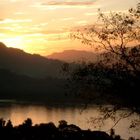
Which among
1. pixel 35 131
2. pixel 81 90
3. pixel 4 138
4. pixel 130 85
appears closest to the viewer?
pixel 130 85

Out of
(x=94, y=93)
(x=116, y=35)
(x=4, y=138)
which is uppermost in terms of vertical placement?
(x=116, y=35)

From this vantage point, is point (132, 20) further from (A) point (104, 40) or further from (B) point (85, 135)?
(B) point (85, 135)

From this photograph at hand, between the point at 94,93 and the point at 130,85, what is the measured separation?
2535mm

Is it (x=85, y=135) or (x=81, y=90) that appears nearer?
(x=81, y=90)

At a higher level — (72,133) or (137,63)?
(137,63)

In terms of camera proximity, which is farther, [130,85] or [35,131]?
[35,131]

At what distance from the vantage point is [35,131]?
152 ft

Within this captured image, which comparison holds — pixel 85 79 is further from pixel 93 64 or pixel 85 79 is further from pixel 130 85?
pixel 130 85

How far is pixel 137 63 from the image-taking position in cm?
2672

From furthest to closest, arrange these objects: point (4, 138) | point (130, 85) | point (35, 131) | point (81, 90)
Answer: point (35, 131) → point (4, 138) → point (81, 90) → point (130, 85)

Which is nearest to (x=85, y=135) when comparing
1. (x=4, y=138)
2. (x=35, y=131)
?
(x=35, y=131)

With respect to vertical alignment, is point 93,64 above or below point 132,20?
below

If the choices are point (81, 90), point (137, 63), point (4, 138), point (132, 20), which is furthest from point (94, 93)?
point (4, 138)

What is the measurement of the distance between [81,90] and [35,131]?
19.3m
